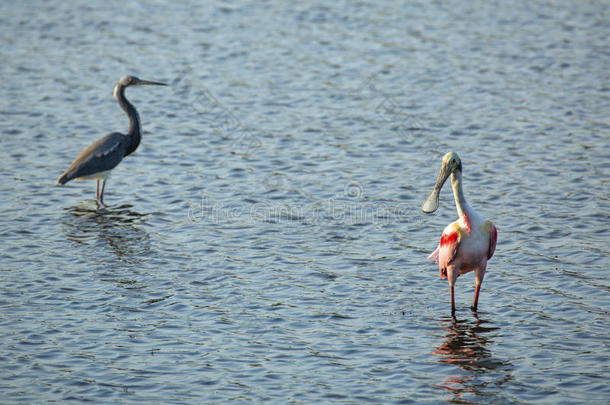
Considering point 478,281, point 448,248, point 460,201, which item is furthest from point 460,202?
point 478,281

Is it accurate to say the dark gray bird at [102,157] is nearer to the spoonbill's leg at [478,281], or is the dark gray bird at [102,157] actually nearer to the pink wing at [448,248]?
the pink wing at [448,248]

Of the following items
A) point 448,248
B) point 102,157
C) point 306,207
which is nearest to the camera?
point 448,248

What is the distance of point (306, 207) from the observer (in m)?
13.1

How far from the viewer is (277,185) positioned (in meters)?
14.0

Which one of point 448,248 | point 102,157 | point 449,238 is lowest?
point 448,248

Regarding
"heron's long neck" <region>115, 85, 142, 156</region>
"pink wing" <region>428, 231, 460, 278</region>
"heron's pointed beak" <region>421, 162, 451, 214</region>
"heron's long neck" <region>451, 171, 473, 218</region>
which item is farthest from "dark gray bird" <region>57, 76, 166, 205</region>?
"heron's long neck" <region>451, 171, 473, 218</region>

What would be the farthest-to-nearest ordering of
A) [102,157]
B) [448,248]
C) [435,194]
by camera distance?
[102,157]
[435,194]
[448,248]

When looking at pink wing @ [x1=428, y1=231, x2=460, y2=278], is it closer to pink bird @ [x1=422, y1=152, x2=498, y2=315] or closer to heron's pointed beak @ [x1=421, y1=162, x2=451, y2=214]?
pink bird @ [x1=422, y1=152, x2=498, y2=315]

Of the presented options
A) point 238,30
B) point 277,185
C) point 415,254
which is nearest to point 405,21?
point 238,30

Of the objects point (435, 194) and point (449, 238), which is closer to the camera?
point (449, 238)

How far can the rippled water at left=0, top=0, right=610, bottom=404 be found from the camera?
872 cm

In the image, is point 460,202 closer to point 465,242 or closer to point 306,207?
point 465,242

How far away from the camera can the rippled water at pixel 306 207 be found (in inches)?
343

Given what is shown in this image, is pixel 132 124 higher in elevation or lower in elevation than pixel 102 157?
higher
